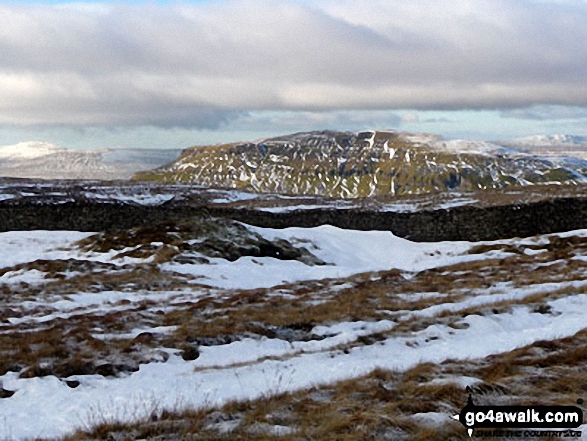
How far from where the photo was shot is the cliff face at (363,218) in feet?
139

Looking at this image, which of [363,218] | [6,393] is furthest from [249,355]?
[363,218]

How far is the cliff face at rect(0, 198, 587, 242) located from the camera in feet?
139

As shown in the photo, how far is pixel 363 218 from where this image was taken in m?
47.3

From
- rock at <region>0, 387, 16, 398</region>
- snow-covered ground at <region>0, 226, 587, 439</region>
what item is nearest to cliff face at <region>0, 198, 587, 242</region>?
snow-covered ground at <region>0, 226, 587, 439</region>

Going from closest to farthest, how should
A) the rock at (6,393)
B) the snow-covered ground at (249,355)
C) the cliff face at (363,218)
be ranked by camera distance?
the snow-covered ground at (249,355)
the rock at (6,393)
the cliff face at (363,218)

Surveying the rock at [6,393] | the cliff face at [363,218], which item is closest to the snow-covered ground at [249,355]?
the rock at [6,393]

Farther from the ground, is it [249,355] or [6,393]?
[6,393]

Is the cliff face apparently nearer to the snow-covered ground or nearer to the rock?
the snow-covered ground

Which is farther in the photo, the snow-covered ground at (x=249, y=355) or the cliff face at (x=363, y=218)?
the cliff face at (x=363, y=218)

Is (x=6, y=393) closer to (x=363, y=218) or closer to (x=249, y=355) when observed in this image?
(x=249, y=355)

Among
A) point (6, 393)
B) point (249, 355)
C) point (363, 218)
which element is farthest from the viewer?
point (363, 218)

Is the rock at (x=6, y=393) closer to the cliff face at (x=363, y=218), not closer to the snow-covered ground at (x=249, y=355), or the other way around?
the snow-covered ground at (x=249, y=355)

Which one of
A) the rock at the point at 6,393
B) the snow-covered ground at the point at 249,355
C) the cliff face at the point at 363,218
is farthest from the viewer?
the cliff face at the point at 363,218

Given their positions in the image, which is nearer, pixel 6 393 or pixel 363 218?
pixel 6 393
